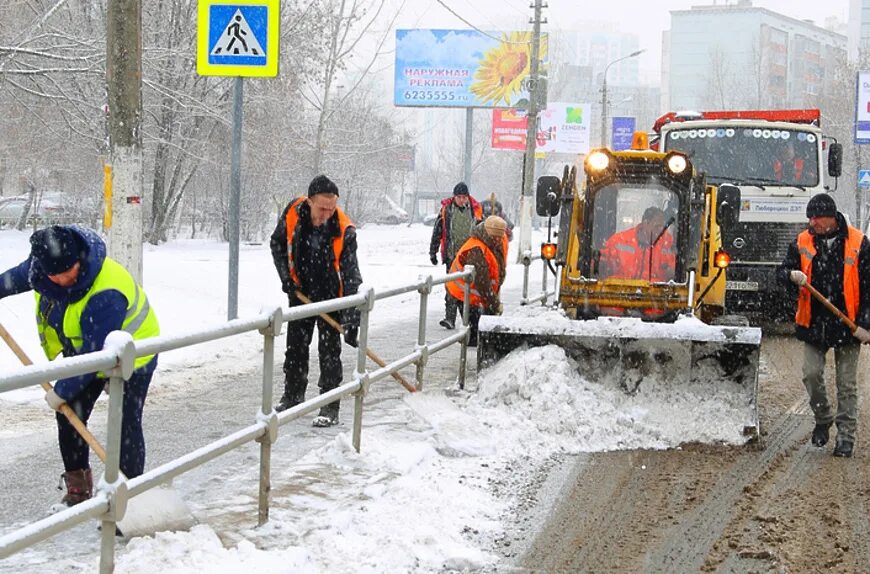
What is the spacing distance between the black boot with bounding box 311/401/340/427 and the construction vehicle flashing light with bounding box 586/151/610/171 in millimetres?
3237

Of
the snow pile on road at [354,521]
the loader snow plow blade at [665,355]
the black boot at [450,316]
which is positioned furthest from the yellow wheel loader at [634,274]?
the black boot at [450,316]

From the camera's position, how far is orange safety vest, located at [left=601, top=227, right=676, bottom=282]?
925 cm

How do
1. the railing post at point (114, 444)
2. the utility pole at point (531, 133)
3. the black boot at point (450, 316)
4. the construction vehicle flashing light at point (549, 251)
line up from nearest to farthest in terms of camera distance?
the railing post at point (114, 444) < the construction vehicle flashing light at point (549, 251) < the black boot at point (450, 316) < the utility pole at point (531, 133)

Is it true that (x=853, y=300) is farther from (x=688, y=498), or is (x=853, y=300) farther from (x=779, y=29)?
(x=779, y=29)

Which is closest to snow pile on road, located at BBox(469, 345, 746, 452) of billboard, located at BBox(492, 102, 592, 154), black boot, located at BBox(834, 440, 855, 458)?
black boot, located at BBox(834, 440, 855, 458)

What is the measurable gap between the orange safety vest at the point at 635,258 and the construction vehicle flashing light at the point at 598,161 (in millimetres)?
601

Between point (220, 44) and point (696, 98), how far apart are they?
11542 centimetres

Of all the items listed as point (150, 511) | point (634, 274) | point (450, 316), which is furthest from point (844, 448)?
point (450, 316)

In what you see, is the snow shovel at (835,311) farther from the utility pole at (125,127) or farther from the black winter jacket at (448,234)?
the black winter jacket at (448,234)

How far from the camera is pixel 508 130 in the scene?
138 ft

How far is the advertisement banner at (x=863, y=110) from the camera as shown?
95.5ft

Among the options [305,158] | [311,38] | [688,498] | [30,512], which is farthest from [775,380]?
[305,158]

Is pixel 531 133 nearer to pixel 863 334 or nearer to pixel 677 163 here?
pixel 677 163

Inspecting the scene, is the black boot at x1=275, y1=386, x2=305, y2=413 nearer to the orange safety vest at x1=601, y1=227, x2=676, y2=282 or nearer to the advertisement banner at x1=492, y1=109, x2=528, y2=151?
the orange safety vest at x1=601, y1=227, x2=676, y2=282
